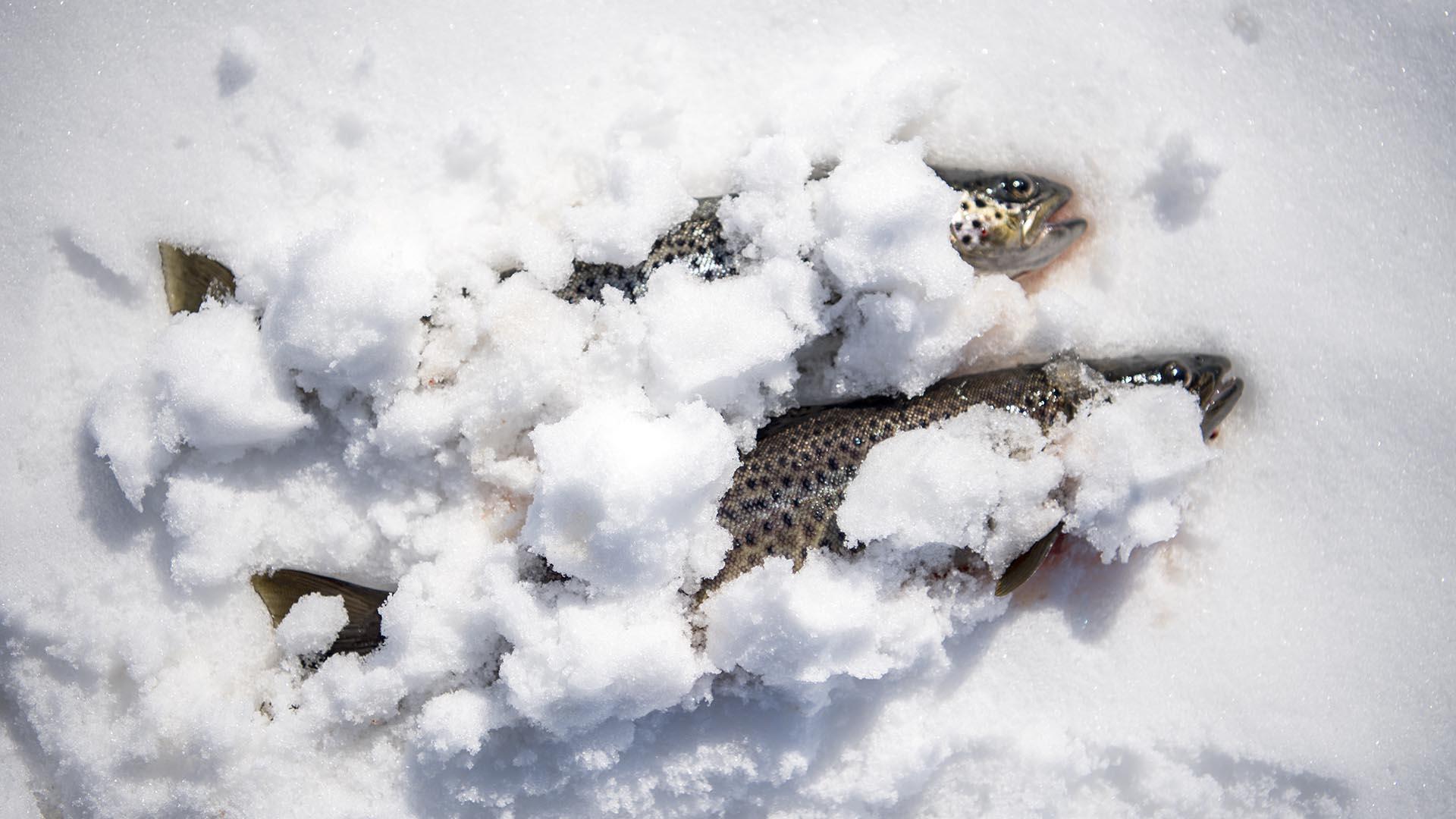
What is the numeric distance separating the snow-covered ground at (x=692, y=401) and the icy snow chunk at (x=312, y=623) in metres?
0.04

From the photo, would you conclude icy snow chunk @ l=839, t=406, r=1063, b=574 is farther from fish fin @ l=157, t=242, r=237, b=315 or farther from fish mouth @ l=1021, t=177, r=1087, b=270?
fish fin @ l=157, t=242, r=237, b=315

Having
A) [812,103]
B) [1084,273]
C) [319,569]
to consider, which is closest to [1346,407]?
[1084,273]

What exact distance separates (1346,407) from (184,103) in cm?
484

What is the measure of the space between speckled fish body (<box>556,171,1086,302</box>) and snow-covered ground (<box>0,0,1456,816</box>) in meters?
0.12

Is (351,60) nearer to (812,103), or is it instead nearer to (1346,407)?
(812,103)

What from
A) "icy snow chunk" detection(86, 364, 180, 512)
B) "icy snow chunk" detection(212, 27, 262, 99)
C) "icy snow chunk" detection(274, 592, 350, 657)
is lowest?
"icy snow chunk" detection(274, 592, 350, 657)

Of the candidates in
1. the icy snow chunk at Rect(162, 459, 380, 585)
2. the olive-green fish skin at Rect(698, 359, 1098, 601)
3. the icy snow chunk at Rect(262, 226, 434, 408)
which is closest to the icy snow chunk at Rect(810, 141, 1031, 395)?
the olive-green fish skin at Rect(698, 359, 1098, 601)

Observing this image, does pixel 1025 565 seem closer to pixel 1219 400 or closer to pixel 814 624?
pixel 814 624

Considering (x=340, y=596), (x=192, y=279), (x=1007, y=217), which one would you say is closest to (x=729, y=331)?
(x=1007, y=217)

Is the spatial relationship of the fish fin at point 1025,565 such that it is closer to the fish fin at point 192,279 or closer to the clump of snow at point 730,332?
the clump of snow at point 730,332

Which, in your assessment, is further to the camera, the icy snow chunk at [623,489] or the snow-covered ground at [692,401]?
the snow-covered ground at [692,401]

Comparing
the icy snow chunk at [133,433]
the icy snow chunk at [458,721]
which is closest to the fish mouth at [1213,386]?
the icy snow chunk at [458,721]

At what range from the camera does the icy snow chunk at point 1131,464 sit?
330 centimetres

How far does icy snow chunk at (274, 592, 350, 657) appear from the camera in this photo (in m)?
3.37
